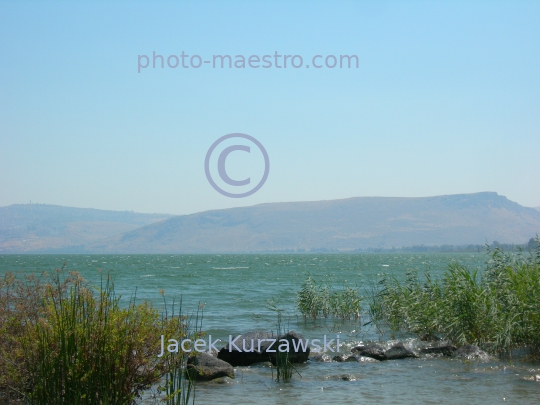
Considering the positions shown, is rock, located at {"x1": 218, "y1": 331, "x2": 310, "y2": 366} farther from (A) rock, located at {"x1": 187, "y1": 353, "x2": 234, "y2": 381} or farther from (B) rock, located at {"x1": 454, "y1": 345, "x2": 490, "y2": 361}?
(B) rock, located at {"x1": 454, "y1": 345, "x2": 490, "y2": 361}

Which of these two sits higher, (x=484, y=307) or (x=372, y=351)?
(x=484, y=307)

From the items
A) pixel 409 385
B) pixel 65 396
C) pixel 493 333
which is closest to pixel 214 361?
pixel 409 385

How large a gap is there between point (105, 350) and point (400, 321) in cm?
1296

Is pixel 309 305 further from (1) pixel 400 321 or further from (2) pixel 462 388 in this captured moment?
(2) pixel 462 388

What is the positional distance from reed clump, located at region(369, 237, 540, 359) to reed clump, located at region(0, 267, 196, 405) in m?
8.35

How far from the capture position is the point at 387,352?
14.6 m

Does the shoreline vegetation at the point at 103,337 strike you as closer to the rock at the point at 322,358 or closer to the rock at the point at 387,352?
the rock at the point at 322,358

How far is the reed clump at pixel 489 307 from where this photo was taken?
12.7 m

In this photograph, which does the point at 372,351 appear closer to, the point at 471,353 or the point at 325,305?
the point at 471,353

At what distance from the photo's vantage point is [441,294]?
16250 mm

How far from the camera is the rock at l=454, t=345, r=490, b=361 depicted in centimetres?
1324

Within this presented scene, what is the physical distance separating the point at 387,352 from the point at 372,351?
38cm

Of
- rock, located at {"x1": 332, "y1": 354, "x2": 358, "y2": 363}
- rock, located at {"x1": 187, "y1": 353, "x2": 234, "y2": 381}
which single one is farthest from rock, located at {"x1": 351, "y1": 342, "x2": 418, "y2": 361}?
rock, located at {"x1": 187, "y1": 353, "x2": 234, "y2": 381}

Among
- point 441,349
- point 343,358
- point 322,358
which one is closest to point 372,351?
point 343,358
